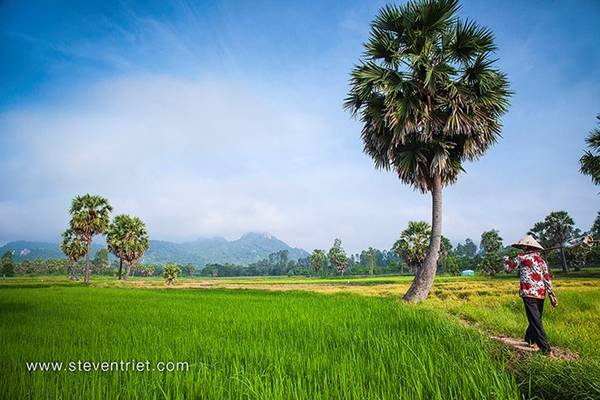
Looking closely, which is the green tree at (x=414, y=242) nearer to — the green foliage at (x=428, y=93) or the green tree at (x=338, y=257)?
the green foliage at (x=428, y=93)

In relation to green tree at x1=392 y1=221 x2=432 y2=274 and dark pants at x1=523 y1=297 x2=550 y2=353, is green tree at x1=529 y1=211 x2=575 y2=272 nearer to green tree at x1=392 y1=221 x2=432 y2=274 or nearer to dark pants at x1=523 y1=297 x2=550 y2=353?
green tree at x1=392 y1=221 x2=432 y2=274

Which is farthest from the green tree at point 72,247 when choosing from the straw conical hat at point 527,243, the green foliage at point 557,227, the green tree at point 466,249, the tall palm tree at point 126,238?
the green tree at point 466,249

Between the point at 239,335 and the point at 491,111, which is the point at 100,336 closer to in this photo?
the point at 239,335

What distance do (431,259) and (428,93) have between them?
7870mm

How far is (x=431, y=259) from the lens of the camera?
14.8 meters

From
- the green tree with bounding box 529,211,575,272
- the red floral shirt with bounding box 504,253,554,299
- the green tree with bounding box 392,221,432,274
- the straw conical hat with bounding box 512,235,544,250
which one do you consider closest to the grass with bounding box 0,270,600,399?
the red floral shirt with bounding box 504,253,554,299

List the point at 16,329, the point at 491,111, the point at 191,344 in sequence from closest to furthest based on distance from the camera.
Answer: the point at 191,344 < the point at 16,329 < the point at 491,111

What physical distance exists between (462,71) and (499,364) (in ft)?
48.1

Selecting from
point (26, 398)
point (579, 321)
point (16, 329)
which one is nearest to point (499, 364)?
point (26, 398)

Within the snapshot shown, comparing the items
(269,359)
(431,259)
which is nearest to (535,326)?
(269,359)

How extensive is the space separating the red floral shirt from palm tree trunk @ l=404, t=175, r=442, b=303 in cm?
742

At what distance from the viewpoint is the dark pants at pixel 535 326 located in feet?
19.9

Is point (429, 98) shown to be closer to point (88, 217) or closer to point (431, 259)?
point (431, 259)

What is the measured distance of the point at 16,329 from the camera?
732 centimetres
